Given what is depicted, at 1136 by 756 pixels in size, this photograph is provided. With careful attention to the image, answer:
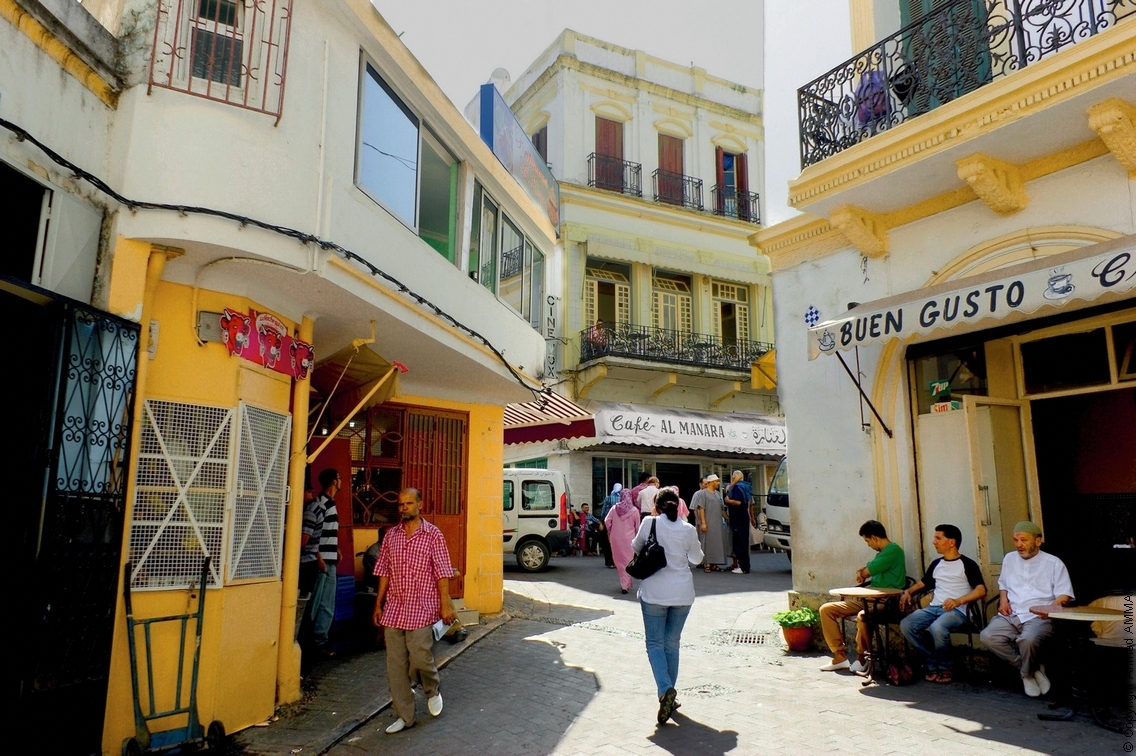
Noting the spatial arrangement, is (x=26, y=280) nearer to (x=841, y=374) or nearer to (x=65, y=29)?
(x=65, y=29)

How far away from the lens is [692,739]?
544cm

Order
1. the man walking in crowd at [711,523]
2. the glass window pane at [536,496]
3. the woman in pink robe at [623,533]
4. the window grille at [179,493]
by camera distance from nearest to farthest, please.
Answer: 1. the window grille at [179,493]
2. the woman in pink robe at [623,533]
3. the man walking in crowd at [711,523]
4. the glass window pane at [536,496]

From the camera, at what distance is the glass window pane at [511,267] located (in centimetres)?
1097

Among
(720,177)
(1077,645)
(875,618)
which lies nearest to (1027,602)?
(1077,645)

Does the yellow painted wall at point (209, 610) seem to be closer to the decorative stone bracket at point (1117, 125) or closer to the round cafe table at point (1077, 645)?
the round cafe table at point (1077, 645)

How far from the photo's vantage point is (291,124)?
6.14 meters

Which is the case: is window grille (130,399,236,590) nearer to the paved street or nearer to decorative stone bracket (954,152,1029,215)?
the paved street

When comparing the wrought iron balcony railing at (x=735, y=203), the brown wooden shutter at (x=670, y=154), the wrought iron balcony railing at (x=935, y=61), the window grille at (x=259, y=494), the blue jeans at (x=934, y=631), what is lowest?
the blue jeans at (x=934, y=631)

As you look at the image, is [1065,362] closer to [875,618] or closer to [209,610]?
[875,618]

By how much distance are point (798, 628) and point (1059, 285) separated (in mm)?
4170

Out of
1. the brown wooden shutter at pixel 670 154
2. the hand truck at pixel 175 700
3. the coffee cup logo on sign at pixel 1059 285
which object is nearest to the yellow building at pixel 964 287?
the coffee cup logo on sign at pixel 1059 285

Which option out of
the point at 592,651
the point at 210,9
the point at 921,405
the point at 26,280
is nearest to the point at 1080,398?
the point at 921,405

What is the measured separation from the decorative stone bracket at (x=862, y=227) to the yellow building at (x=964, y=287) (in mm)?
20

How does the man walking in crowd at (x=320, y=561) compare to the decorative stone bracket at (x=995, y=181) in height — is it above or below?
below
